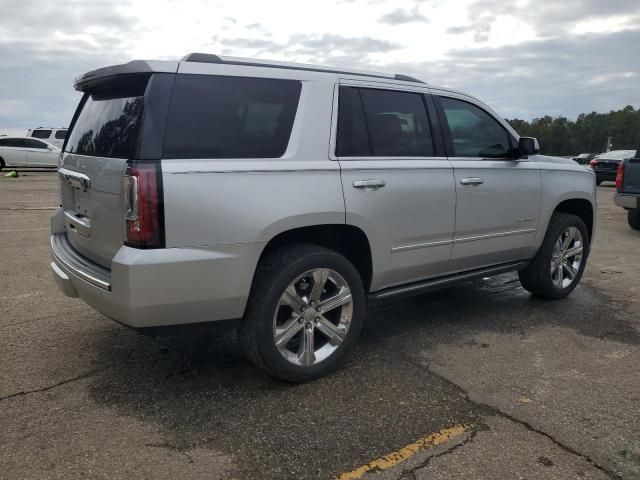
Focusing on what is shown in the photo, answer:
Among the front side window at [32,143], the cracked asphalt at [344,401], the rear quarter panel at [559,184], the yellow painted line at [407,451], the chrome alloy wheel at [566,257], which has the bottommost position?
the yellow painted line at [407,451]

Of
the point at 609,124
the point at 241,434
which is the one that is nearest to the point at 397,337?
the point at 241,434

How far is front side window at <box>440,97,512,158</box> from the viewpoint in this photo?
174 inches

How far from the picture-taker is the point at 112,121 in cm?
328

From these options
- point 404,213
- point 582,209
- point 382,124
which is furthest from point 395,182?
point 582,209

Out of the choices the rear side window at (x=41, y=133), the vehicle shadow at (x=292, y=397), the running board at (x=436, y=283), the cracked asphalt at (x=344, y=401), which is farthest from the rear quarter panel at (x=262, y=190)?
the rear side window at (x=41, y=133)

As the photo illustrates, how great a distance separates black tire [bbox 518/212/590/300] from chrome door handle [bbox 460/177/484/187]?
1.21 m

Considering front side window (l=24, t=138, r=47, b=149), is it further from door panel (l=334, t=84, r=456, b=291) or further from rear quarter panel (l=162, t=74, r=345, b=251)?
rear quarter panel (l=162, t=74, r=345, b=251)

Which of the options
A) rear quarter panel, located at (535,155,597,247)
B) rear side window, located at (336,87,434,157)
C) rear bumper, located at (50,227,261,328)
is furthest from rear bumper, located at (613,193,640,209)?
rear bumper, located at (50,227,261,328)

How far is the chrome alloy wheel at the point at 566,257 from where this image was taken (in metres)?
5.34

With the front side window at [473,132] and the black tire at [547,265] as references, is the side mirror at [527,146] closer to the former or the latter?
the front side window at [473,132]

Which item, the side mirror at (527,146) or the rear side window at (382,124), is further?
the side mirror at (527,146)

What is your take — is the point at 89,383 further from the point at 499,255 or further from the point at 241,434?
the point at 499,255

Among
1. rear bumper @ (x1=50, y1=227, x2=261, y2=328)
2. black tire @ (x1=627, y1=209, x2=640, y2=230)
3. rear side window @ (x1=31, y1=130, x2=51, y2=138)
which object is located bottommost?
black tire @ (x1=627, y1=209, x2=640, y2=230)

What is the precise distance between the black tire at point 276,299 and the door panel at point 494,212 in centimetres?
123
